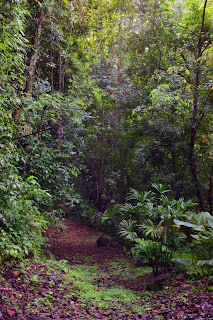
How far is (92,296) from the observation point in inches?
175

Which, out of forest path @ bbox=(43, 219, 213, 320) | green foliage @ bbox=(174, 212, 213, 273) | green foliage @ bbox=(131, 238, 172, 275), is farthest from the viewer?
green foliage @ bbox=(131, 238, 172, 275)

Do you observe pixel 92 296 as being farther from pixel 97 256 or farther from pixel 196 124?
pixel 196 124

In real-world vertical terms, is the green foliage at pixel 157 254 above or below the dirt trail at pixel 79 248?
above

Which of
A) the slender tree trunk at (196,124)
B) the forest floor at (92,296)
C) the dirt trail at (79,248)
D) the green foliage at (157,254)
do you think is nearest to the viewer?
the forest floor at (92,296)

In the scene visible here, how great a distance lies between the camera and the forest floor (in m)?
3.29

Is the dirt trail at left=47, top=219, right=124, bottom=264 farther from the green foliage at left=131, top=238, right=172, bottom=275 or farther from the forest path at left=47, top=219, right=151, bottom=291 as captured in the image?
the green foliage at left=131, top=238, right=172, bottom=275

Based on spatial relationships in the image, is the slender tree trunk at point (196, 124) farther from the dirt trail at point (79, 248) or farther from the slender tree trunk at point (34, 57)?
the slender tree trunk at point (34, 57)

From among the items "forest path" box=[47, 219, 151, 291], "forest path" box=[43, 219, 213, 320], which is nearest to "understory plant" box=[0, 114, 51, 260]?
"forest path" box=[43, 219, 213, 320]

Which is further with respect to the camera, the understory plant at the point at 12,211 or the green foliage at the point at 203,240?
the green foliage at the point at 203,240

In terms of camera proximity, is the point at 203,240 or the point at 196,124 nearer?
the point at 203,240

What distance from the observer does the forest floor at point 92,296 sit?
3287 mm

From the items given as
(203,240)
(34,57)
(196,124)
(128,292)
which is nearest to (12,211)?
(128,292)

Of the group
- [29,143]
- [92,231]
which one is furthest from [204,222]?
[92,231]

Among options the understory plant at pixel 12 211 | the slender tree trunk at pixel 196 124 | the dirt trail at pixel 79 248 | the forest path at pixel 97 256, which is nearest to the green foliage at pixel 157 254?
the forest path at pixel 97 256
